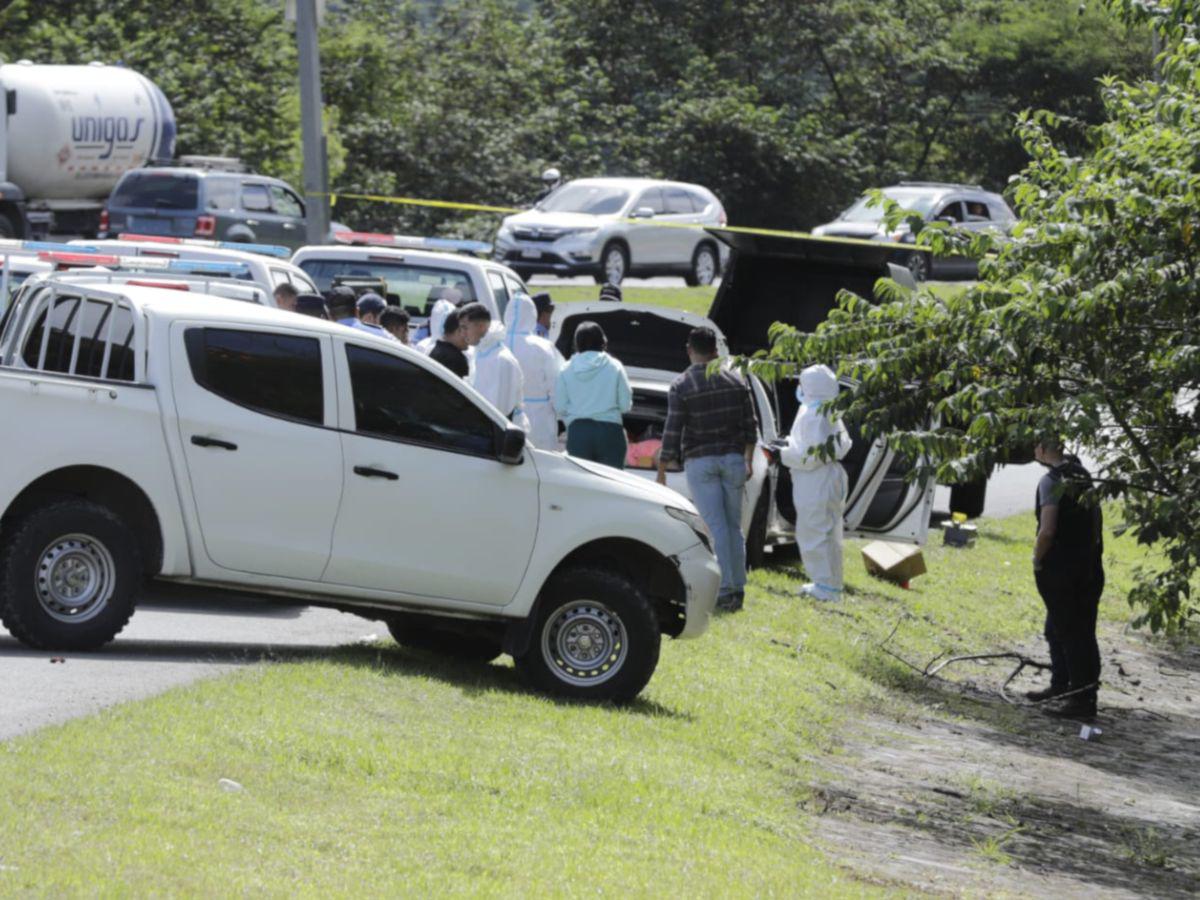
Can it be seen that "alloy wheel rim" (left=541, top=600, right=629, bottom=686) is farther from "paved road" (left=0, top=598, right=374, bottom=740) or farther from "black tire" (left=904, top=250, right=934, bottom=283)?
"black tire" (left=904, top=250, right=934, bottom=283)

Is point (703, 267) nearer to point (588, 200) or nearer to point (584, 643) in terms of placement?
point (588, 200)

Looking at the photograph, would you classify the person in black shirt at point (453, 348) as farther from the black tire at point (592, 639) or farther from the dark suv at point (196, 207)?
the dark suv at point (196, 207)

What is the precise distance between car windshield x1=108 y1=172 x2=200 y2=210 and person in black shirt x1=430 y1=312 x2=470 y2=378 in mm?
14741

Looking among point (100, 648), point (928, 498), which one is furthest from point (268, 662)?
point (928, 498)

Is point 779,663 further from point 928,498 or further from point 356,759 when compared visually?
point 356,759

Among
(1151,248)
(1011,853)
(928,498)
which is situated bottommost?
(1011,853)

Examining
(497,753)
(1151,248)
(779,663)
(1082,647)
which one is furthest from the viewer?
(1082,647)

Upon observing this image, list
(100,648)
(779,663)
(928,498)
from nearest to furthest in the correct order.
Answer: (100,648) < (779,663) < (928,498)

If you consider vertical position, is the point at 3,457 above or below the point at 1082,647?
above

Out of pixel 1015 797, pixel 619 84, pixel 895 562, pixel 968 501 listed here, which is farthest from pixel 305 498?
pixel 619 84

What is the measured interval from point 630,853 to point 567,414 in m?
6.60

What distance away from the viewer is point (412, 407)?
34.7 feet

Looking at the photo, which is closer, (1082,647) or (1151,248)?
(1151,248)

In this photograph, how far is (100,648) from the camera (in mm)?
10219
